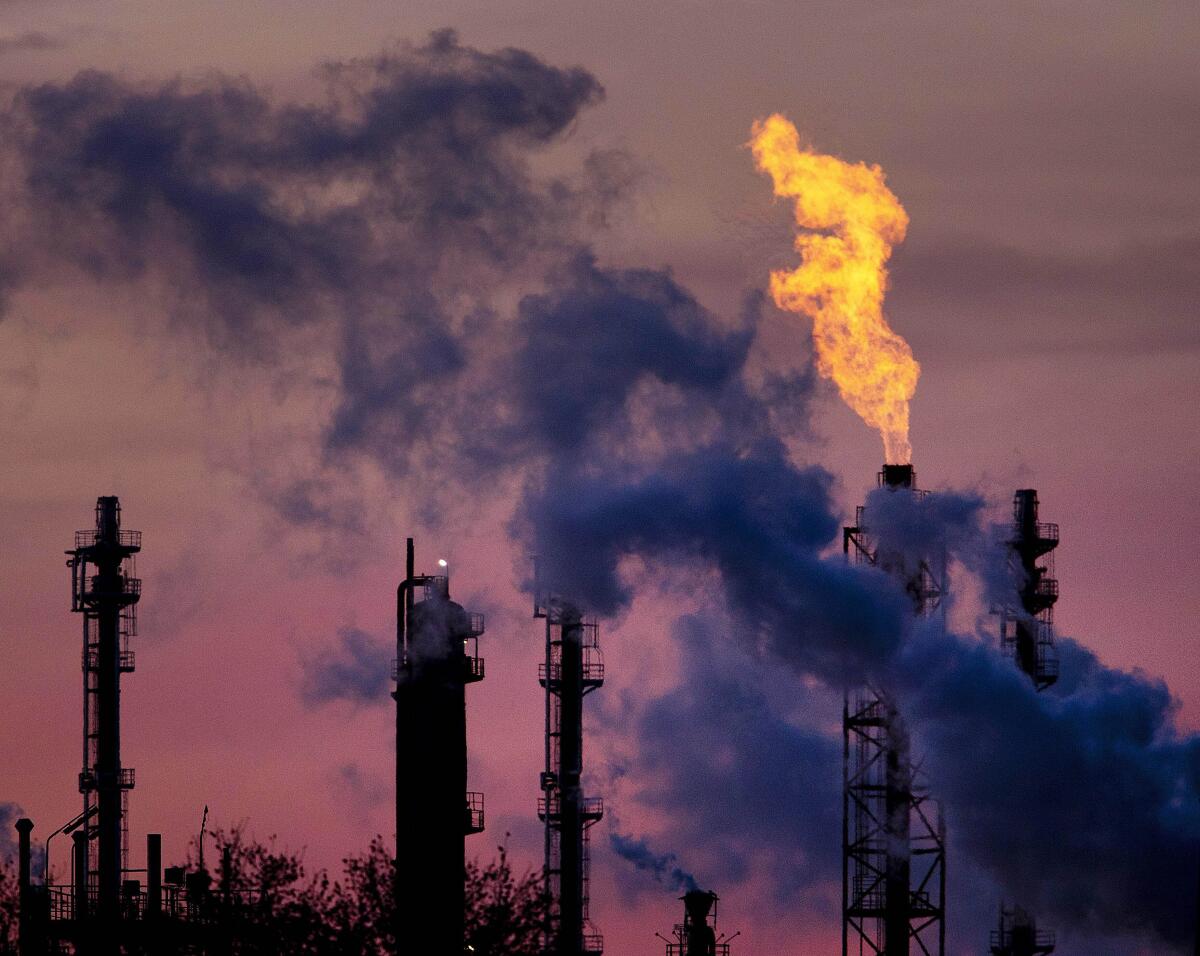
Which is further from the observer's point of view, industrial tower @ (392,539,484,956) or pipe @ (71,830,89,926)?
pipe @ (71,830,89,926)

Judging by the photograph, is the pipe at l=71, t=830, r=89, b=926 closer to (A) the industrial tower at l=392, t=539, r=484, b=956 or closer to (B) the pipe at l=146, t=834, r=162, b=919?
(B) the pipe at l=146, t=834, r=162, b=919

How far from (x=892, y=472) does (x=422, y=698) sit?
1494 centimetres

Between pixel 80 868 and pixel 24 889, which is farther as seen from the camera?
pixel 80 868

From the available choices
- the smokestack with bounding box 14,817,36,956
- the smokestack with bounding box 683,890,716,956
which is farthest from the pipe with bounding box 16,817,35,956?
the smokestack with bounding box 683,890,716,956

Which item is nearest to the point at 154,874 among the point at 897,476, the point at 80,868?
the point at 80,868

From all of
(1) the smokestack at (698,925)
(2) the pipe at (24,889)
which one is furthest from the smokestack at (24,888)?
(1) the smokestack at (698,925)

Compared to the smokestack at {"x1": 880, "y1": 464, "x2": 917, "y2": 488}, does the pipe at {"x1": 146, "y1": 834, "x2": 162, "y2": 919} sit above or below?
below

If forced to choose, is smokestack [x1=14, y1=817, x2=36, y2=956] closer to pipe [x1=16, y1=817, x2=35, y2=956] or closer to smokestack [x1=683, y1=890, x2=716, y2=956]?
pipe [x1=16, y1=817, x2=35, y2=956]

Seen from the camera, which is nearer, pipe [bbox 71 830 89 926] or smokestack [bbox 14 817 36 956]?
smokestack [bbox 14 817 36 956]

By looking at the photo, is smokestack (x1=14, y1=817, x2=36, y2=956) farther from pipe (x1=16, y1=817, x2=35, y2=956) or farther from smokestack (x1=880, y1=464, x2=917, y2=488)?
smokestack (x1=880, y1=464, x2=917, y2=488)

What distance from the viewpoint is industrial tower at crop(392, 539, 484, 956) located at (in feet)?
301

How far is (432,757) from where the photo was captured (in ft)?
307

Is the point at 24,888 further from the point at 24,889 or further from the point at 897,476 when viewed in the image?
the point at 897,476

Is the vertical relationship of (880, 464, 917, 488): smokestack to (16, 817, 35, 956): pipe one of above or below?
above
